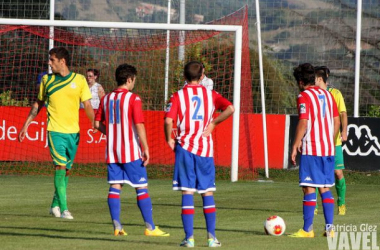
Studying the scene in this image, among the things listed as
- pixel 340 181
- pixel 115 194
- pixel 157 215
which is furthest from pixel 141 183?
pixel 340 181

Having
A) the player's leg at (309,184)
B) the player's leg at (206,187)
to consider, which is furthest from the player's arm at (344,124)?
the player's leg at (206,187)

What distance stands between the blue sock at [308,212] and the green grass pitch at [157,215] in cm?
20

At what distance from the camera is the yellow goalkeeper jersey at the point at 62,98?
428 inches

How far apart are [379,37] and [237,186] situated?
8432mm

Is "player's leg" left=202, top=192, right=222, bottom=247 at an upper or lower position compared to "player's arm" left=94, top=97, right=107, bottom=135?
lower

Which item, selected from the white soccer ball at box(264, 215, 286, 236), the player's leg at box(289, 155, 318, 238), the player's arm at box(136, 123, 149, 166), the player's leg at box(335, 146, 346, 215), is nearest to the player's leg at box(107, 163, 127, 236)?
the player's arm at box(136, 123, 149, 166)

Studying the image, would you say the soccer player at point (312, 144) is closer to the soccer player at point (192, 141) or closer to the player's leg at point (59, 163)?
the soccer player at point (192, 141)

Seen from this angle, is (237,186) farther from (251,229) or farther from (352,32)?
(352,32)

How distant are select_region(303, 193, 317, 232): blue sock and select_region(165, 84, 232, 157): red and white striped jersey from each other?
142cm

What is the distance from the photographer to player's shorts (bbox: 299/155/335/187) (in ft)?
29.9

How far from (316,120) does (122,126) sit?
2.02m

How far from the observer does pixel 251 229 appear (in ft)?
31.9

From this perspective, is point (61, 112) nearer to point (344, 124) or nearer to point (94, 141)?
point (344, 124)

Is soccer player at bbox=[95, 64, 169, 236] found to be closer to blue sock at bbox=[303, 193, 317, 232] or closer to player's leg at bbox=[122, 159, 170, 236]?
player's leg at bbox=[122, 159, 170, 236]
